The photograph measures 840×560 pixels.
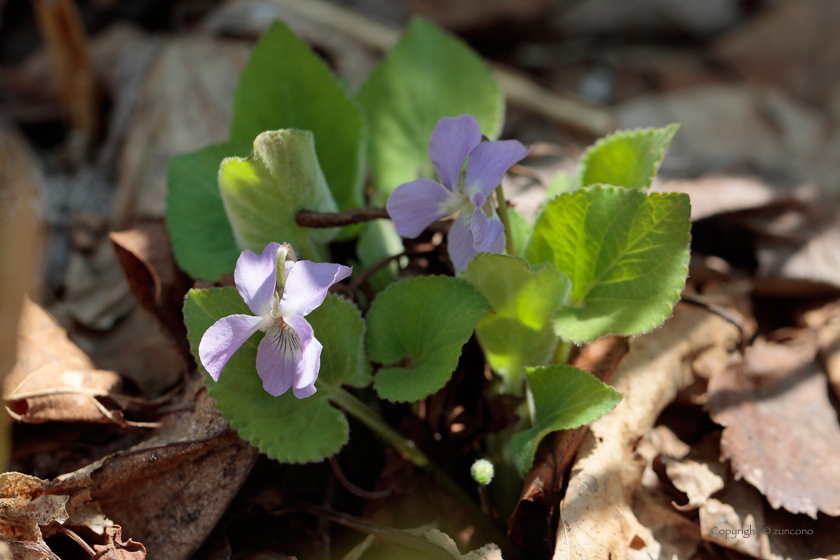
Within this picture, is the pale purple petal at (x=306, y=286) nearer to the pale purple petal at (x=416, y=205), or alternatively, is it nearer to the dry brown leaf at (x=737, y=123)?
the pale purple petal at (x=416, y=205)

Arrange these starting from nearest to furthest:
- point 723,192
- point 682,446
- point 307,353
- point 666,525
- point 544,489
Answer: point 307,353 < point 544,489 < point 666,525 < point 682,446 < point 723,192

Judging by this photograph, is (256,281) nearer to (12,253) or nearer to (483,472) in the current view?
(483,472)

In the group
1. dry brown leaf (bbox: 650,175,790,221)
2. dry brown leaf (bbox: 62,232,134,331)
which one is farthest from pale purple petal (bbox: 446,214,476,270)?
dry brown leaf (bbox: 62,232,134,331)

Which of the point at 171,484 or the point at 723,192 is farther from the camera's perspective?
the point at 723,192

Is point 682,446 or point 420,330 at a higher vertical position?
point 420,330

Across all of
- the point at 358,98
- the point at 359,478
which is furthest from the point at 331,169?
the point at 359,478

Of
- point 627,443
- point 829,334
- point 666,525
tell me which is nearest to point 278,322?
point 627,443

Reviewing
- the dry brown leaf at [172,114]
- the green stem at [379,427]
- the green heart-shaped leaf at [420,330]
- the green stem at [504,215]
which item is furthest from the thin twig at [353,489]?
the dry brown leaf at [172,114]

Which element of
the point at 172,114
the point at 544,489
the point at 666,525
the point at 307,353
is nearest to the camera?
the point at 307,353
